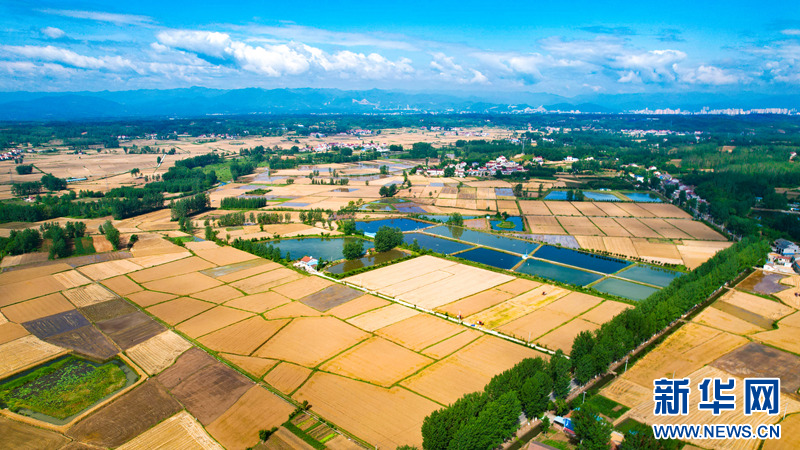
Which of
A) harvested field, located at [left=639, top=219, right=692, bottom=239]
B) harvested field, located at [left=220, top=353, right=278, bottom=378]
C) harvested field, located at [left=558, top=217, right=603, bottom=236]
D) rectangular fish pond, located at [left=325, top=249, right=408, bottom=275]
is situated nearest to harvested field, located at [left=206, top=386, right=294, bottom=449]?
harvested field, located at [left=220, top=353, right=278, bottom=378]

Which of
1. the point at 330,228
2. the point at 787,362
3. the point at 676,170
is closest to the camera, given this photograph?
the point at 787,362

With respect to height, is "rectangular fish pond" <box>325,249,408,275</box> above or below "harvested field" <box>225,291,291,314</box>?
above

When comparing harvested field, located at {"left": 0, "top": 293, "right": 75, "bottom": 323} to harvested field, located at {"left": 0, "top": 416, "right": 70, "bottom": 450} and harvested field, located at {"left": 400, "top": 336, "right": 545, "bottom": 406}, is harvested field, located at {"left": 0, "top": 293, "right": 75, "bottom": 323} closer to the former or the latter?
harvested field, located at {"left": 0, "top": 416, "right": 70, "bottom": 450}

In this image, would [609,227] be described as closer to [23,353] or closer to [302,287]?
[302,287]

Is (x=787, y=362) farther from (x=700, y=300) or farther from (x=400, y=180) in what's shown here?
(x=400, y=180)

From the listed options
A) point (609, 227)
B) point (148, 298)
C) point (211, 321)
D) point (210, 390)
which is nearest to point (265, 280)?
point (211, 321)

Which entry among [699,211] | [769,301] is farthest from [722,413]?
[699,211]
